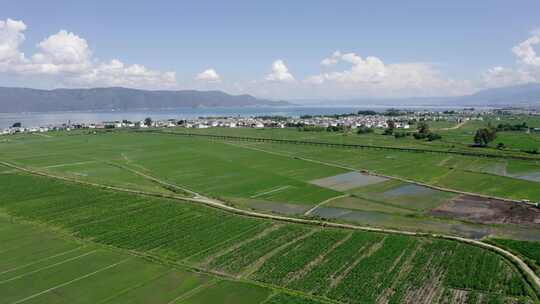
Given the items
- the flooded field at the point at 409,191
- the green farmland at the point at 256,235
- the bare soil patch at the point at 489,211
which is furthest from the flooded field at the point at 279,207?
the bare soil patch at the point at 489,211

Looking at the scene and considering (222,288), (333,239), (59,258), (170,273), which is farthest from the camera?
(333,239)

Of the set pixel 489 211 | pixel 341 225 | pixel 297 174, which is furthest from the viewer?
pixel 297 174

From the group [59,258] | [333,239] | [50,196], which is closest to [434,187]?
[333,239]

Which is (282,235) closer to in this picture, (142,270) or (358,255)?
(358,255)

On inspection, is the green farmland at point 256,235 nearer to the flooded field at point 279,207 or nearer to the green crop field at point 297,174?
the flooded field at point 279,207

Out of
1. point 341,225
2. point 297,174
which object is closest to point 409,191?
point 297,174

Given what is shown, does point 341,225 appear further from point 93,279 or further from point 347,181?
point 93,279

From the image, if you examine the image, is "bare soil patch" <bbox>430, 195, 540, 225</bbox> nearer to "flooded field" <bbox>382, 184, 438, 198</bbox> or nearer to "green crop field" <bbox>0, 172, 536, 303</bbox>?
"flooded field" <bbox>382, 184, 438, 198</bbox>
